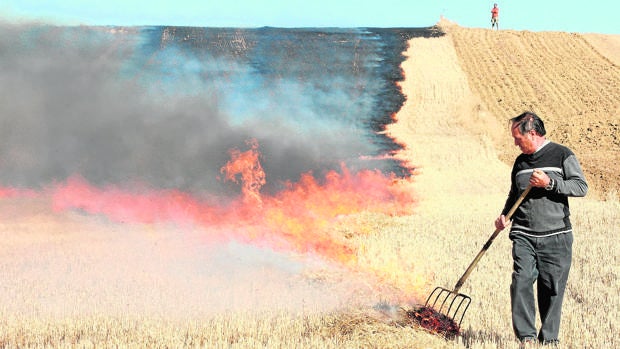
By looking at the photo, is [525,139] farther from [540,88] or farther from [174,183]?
[540,88]

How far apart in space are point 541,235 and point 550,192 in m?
0.39

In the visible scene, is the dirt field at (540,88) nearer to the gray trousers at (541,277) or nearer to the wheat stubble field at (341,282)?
the wheat stubble field at (341,282)

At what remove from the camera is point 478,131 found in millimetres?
31078

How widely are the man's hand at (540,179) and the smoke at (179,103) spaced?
13895mm

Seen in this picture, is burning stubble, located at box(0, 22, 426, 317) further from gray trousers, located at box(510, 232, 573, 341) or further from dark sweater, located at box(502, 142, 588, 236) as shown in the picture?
dark sweater, located at box(502, 142, 588, 236)

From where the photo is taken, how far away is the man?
6074 mm

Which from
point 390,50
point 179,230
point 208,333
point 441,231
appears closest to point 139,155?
point 179,230

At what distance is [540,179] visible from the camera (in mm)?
5848

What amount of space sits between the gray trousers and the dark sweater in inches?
3.6

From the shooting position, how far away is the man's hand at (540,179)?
5852 mm

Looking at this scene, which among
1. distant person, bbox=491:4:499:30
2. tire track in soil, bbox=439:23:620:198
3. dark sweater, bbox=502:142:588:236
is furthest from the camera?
distant person, bbox=491:4:499:30

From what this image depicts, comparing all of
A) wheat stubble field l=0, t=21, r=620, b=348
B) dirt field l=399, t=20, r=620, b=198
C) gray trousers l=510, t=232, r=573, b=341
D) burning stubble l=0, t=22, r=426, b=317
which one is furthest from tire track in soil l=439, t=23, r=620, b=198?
gray trousers l=510, t=232, r=573, b=341

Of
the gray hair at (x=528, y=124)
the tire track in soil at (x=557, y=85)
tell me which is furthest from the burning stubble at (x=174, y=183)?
the tire track in soil at (x=557, y=85)

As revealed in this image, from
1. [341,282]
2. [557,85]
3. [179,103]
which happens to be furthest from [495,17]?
[341,282]
